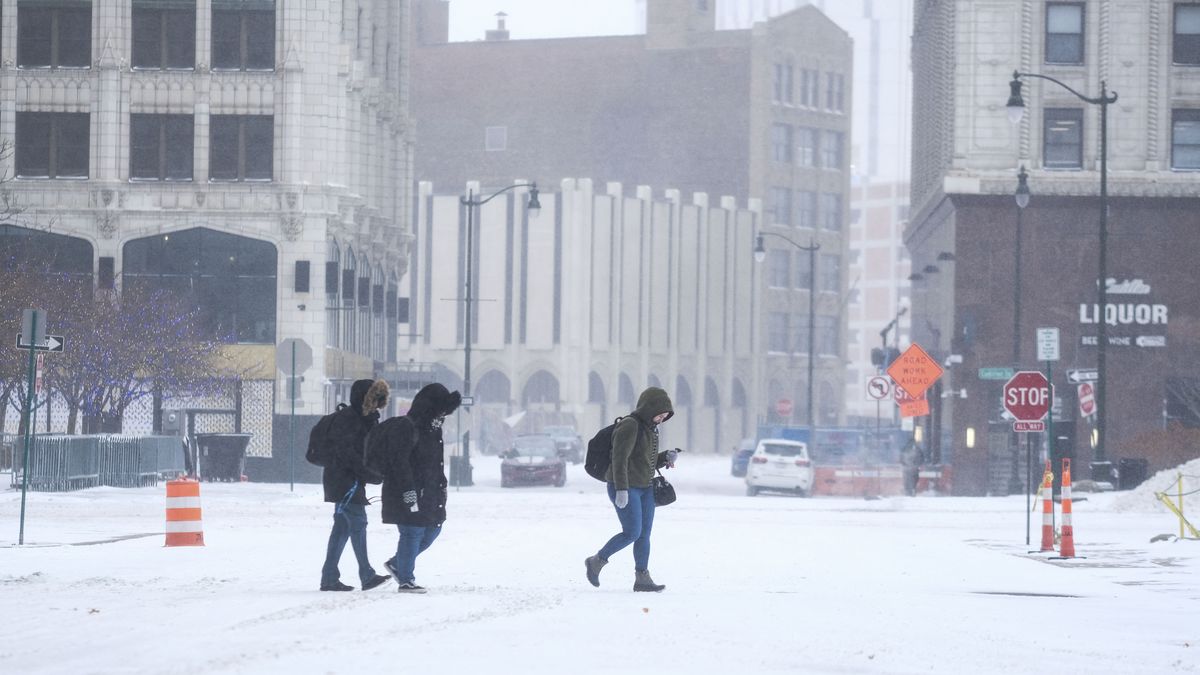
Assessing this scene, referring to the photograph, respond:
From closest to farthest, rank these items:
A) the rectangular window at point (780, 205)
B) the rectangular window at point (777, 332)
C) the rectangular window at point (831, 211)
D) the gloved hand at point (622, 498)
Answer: the gloved hand at point (622, 498), the rectangular window at point (777, 332), the rectangular window at point (780, 205), the rectangular window at point (831, 211)

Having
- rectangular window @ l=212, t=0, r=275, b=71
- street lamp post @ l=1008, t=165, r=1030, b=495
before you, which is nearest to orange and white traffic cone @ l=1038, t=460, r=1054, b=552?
street lamp post @ l=1008, t=165, r=1030, b=495

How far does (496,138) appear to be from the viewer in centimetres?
13250

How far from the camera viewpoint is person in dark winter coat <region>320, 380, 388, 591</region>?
15.5 m

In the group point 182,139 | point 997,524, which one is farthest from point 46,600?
→ point 182,139

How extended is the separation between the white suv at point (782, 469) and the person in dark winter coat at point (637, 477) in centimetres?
3443

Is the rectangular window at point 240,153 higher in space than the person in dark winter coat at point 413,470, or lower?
higher

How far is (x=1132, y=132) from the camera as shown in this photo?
58406mm

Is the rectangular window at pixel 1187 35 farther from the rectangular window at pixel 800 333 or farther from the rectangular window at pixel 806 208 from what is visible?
the rectangular window at pixel 806 208

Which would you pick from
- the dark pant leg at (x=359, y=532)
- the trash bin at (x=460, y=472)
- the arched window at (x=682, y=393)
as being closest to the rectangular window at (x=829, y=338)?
the arched window at (x=682, y=393)

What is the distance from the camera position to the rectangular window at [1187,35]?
2308 inches

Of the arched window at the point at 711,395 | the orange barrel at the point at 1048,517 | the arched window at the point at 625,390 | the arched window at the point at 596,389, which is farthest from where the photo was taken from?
the arched window at the point at 711,395

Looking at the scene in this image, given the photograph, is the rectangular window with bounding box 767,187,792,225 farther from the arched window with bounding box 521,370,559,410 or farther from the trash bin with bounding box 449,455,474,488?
the trash bin with bounding box 449,455,474,488

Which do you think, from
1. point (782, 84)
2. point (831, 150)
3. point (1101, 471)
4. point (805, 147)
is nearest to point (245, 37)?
point (1101, 471)

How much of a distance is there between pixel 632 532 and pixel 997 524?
18.6 meters
